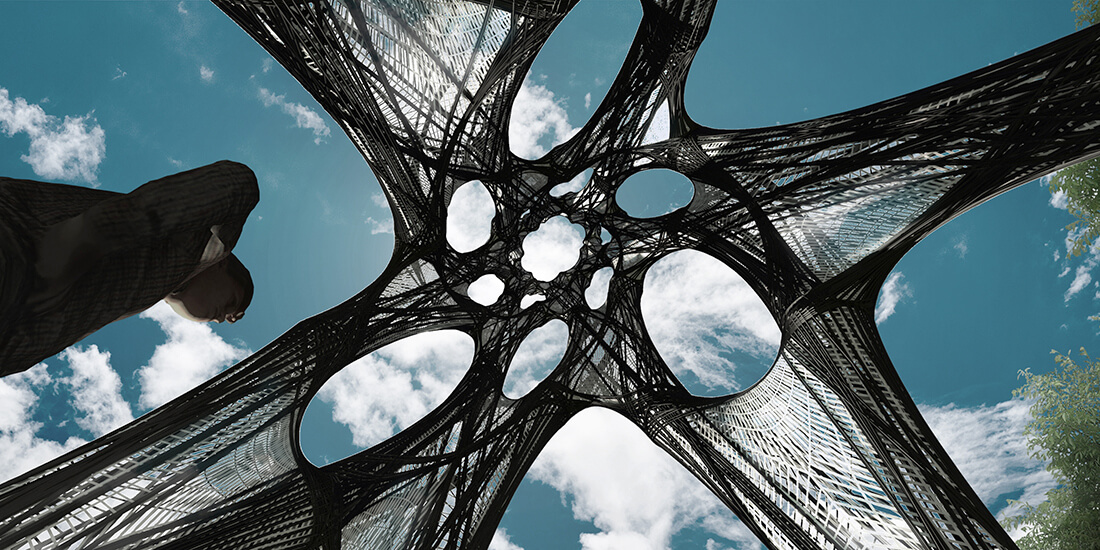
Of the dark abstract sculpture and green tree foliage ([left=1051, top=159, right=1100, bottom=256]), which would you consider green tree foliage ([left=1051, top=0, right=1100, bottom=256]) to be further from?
the dark abstract sculpture

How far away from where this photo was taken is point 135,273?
1457 millimetres

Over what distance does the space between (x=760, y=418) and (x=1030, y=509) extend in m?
8.79

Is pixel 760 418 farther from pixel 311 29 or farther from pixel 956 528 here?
pixel 311 29

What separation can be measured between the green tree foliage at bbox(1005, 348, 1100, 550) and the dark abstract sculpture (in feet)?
25.5

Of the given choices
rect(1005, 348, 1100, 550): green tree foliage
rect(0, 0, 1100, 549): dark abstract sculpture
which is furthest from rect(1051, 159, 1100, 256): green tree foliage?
rect(0, 0, 1100, 549): dark abstract sculpture

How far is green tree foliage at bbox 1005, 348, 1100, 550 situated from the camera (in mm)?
10047

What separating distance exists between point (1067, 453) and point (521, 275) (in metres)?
12.3

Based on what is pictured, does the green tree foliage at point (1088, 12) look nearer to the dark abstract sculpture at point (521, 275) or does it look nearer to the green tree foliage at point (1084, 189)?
the green tree foliage at point (1084, 189)

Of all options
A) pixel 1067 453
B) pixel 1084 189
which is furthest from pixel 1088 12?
pixel 1067 453

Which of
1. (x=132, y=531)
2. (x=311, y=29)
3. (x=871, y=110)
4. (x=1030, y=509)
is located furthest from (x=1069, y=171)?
(x=132, y=531)

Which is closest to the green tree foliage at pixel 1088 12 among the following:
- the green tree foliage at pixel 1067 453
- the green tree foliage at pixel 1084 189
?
the green tree foliage at pixel 1084 189

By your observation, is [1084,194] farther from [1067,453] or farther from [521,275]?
[521,275]

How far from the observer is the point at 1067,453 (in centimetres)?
1056

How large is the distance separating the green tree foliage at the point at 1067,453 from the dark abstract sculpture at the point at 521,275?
778cm
